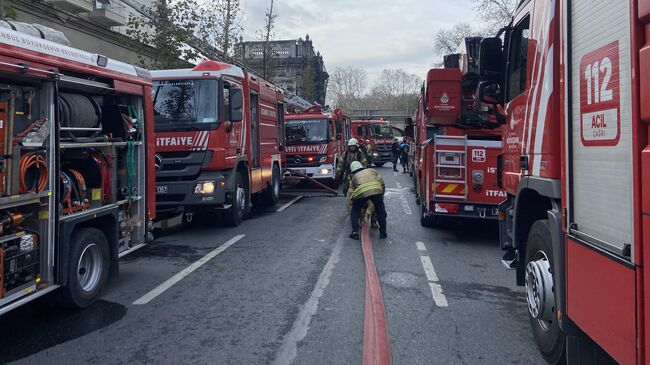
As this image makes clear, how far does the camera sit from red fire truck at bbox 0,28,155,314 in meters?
4.11

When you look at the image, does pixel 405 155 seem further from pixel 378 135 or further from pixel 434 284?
pixel 434 284

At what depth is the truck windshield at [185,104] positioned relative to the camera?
29.7 ft

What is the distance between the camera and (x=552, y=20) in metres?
3.63

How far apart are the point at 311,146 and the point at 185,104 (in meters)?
7.07

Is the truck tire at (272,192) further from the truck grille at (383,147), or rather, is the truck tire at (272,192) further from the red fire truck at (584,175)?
the truck grille at (383,147)

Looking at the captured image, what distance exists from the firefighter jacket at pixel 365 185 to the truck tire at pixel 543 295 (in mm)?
A: 4409

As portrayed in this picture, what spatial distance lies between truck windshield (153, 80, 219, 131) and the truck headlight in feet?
3.29

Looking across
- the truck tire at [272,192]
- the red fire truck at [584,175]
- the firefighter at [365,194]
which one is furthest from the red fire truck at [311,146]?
the red fire truck at [584,175]

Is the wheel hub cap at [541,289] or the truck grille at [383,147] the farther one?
the truck grille at [383,147]

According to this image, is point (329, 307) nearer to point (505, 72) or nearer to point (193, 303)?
point (193, 303)

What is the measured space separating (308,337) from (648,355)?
108 inches

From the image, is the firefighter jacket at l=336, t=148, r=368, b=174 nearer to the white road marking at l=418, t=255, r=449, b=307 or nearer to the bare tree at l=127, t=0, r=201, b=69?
the white road marking at l=418, t=255, r=449, b=307

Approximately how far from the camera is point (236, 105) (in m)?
9.45

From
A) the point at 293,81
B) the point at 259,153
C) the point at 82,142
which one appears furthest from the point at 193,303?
the point at 293,81
